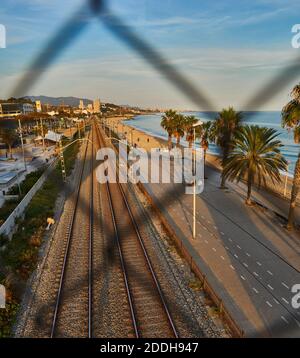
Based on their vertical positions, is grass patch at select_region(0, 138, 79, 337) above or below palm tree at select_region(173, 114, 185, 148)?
below

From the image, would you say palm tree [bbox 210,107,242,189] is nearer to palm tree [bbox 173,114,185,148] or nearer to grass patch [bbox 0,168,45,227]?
grass patch [bbox 0,168,45,227]

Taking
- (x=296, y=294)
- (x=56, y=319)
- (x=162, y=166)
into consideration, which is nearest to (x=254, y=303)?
(x=296, y=294)

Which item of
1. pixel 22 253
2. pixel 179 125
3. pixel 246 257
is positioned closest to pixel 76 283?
pixel 22 253

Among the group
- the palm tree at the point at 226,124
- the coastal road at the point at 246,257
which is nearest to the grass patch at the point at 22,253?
the coastal road at the point at 246,257

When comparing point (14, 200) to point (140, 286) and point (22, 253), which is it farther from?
point (140, 286)

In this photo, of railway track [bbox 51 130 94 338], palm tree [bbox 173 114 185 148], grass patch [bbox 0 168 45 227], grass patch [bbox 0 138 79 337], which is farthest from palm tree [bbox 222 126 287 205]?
palm tree [bbox 173 114 185 148]

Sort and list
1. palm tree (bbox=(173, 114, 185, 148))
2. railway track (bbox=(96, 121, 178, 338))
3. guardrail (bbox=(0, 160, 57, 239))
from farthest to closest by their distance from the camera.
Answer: palm tree (bbox=(173, 114, 185, 148)) < guardrail (bbox=(0, 160, 57, 239)) < railway track (bbox=(96, 121, 178, 338))

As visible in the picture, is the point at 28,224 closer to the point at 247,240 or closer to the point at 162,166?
the point at 247,240
